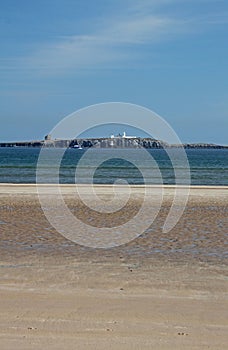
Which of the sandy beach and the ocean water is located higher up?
the sandy beach

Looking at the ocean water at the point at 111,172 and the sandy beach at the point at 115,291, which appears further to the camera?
the ocean water at the point at 111,172

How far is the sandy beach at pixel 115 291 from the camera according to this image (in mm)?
6758

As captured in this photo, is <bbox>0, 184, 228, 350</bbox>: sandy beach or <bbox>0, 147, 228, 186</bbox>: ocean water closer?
<bbox>0, 184, 228, 350</bbox>: sandy beach

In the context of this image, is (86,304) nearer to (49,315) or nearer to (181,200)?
(49,315)

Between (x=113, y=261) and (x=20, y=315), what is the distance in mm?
4387

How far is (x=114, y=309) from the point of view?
26.0 feet

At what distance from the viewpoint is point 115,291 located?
29.8 ft

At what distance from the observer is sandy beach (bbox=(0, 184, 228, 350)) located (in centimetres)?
676

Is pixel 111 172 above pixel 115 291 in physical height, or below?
below

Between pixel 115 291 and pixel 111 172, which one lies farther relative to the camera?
pixel 111 172

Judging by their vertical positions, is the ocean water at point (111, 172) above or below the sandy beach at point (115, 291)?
below

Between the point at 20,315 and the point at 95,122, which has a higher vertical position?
the point at 95,122

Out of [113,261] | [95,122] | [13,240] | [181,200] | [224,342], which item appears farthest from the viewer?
[181,200]

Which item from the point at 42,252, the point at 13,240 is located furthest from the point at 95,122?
the point at 42,252
